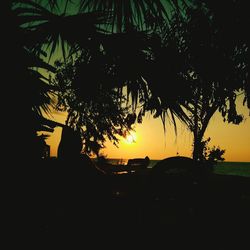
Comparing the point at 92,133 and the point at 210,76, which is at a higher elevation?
the point at 210,76

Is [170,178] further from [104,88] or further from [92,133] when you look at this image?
[92,133]

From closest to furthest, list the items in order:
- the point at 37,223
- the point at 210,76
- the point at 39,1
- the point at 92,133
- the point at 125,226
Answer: the point at 37,223 → the point at 125,226 → the point at 39,1 → the point at 210,76 → the point at 92,133

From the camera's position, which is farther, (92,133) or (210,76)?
(92,133)

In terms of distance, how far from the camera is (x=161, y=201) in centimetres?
288

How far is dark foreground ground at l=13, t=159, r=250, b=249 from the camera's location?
285cm

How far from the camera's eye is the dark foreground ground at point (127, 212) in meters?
2.85

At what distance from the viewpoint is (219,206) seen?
3035 millimetres

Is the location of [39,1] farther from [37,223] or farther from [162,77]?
[37,223]

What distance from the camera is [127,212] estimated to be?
2.95 m

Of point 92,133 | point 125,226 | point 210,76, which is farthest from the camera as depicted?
point 92,133

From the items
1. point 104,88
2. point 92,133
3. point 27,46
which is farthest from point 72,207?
point 92,133

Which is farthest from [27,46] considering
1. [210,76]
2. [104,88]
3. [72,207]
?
[210,76]

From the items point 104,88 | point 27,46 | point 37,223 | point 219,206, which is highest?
point 27,46

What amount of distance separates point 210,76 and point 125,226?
341 inches
